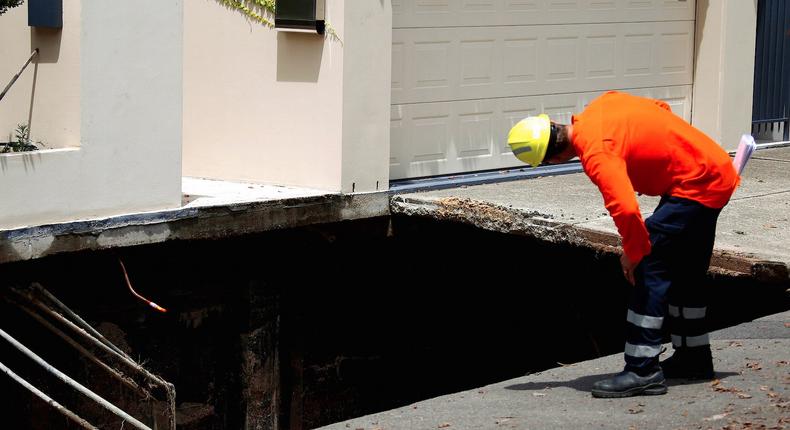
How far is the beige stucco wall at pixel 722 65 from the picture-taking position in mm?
13281

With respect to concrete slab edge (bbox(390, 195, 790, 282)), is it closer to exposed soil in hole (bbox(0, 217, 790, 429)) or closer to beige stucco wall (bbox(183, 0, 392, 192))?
exposed soil in hole (bbox(0, 217, 790, 429))

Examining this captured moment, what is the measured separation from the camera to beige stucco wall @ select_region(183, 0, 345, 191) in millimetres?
9875

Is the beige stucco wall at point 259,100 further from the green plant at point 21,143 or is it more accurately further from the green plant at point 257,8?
the green plant at point 21,143

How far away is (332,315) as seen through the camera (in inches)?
413

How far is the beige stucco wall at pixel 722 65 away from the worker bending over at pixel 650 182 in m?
7.42

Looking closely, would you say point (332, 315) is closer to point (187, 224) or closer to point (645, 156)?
point (187, 224)

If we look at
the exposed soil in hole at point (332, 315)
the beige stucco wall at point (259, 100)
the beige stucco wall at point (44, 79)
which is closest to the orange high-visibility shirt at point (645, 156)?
the exposed soil in hole at point (332, 315)

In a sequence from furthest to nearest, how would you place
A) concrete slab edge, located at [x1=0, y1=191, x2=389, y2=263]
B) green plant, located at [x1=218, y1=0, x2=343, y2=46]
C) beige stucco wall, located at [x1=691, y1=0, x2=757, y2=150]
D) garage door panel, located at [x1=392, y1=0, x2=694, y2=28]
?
beige stucco wall, located at [x1=691, y1=0, x2=757, y2=150]
garage door panel, located at [x1=392, y1=0, x2=694, y2=28]
green plant, located at [x1=218, y1=0, x2=343, y2=46]
concrete slab edge, located at [x1=0, y1=191, x2=389, y2=263]

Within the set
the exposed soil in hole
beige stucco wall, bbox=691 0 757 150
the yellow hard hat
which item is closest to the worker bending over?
the yellow hard hat

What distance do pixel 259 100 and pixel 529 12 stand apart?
9.66ft

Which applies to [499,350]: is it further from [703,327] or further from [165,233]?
[703,327]

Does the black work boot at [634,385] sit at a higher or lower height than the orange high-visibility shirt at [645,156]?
lower

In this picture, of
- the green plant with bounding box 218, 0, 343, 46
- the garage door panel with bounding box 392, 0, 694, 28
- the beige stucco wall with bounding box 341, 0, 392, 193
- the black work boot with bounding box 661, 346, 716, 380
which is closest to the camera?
the black work boot with bounding box 661, 346, 716, 380

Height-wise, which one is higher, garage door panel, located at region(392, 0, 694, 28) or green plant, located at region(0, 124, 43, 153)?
garage door panel, located at region(392, 0, 694, 28)
